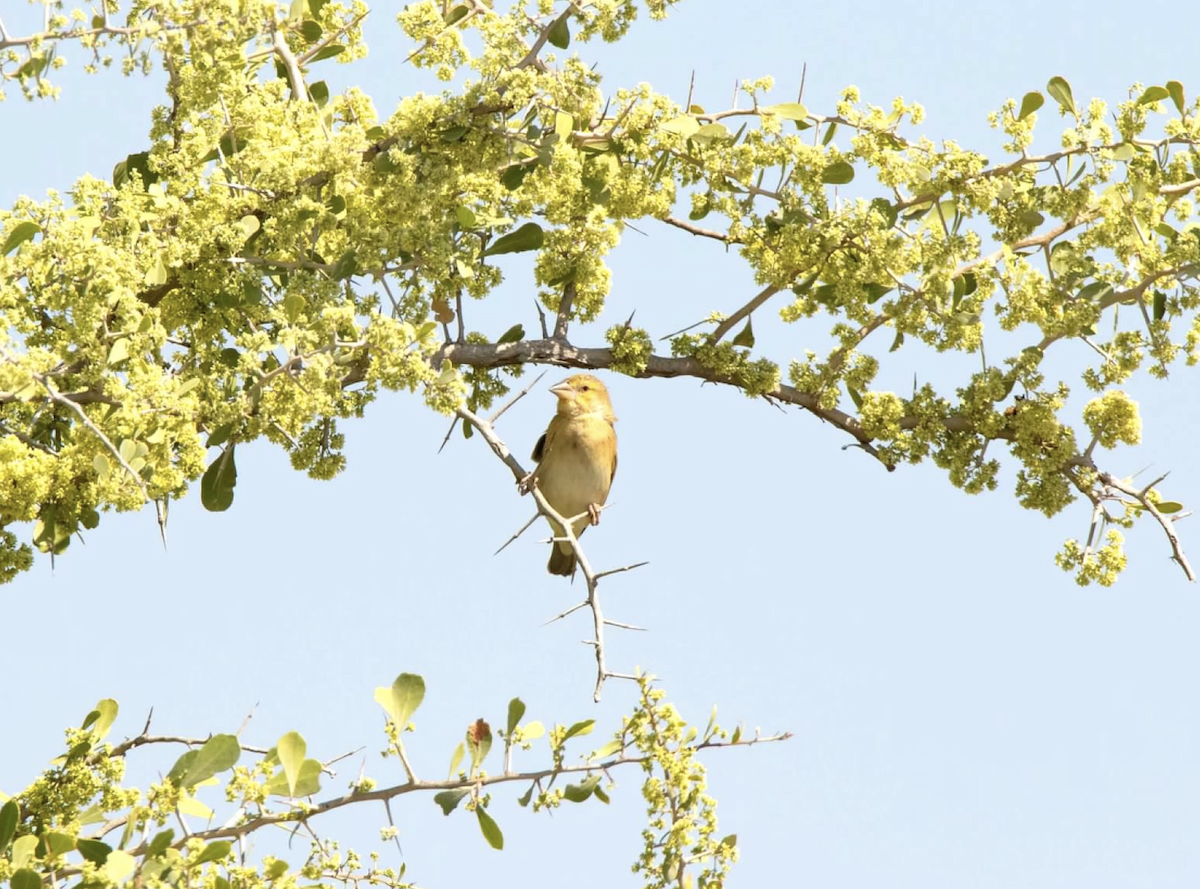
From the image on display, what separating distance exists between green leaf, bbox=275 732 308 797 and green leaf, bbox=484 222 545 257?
196 cm

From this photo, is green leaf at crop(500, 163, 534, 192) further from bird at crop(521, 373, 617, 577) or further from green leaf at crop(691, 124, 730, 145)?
bird at crop(521, 373, 617, 577)

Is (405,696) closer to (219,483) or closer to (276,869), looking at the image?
(276,869)

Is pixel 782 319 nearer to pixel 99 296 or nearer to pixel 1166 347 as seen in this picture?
pixel 1166 347

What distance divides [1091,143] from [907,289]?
792 millimetres

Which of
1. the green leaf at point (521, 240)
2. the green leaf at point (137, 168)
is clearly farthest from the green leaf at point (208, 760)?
the green leaf at point (137, 168)

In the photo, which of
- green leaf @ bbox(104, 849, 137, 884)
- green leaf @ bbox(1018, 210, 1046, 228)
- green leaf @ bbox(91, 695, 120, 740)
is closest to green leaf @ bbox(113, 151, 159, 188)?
green leaf @ bbox(91, 695, 120, 740)

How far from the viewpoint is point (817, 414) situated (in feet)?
19.2

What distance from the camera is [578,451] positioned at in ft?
28.8

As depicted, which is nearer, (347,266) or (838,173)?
(347,266)

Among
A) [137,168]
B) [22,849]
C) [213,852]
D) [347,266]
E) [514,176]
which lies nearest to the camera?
[213,852]

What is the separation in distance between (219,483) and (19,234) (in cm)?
110

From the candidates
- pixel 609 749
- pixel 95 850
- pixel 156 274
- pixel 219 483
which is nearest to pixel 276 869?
Result: pixel 95 850

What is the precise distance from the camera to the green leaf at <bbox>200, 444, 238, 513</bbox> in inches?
211

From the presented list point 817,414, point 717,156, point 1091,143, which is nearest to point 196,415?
point 717,156
